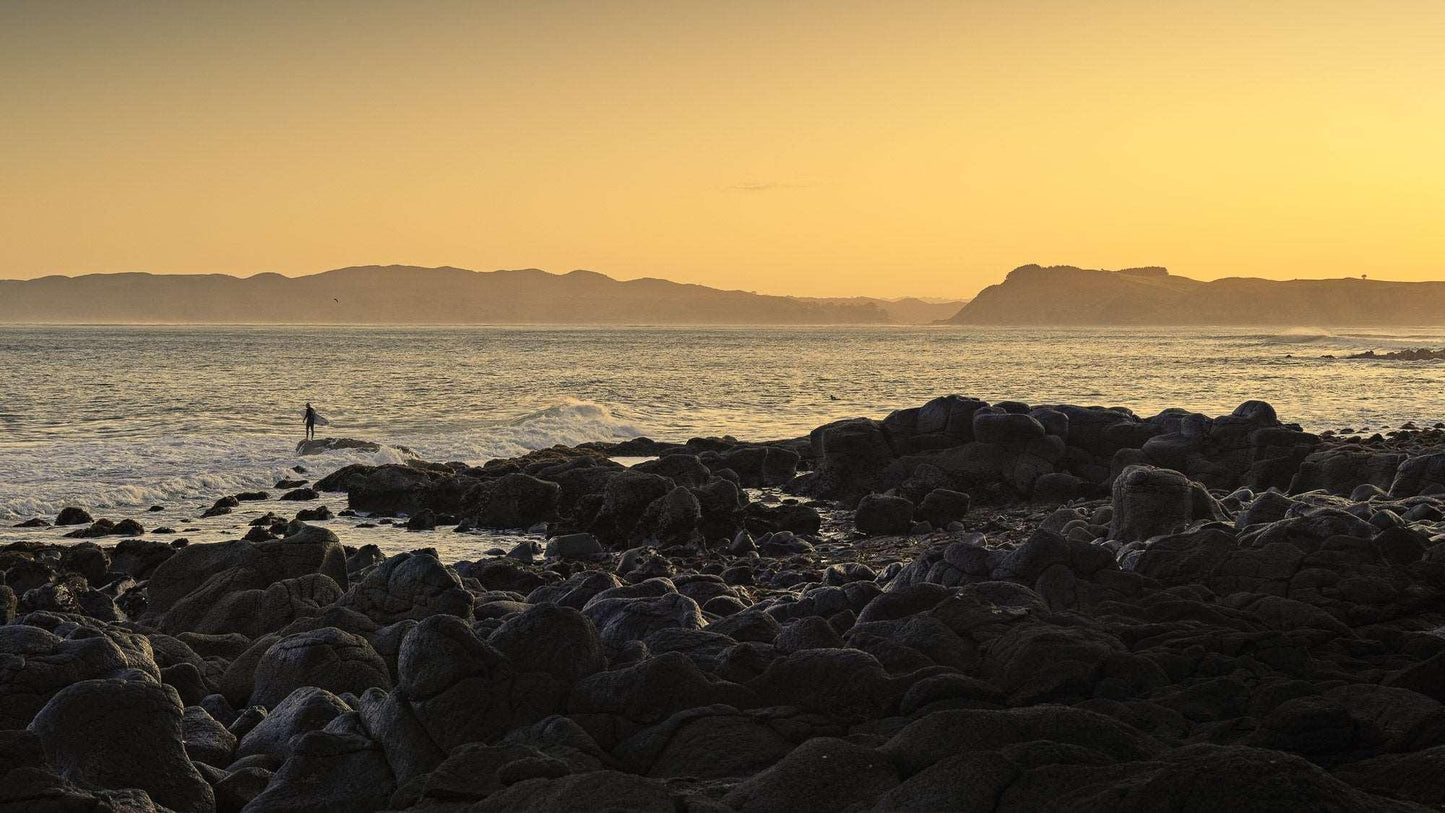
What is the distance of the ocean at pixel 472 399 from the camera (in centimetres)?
2945

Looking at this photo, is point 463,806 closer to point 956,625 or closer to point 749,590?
point 956,625

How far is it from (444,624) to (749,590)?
765 centimetres

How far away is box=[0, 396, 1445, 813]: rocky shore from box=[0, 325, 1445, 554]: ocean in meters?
12.2

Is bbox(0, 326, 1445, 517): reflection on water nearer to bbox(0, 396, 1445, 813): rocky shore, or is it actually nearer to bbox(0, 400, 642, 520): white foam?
bbox(0, 400, 642, 520): white foam

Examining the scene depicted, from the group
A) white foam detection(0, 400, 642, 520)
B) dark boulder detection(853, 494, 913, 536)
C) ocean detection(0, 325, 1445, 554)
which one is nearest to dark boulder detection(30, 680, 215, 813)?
dark boulder detection(853, 494, 913, 536)

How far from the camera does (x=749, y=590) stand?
1519 centimetres

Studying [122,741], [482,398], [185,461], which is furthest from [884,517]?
[482,398]

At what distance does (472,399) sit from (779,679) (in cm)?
5015

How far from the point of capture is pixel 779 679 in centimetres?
804

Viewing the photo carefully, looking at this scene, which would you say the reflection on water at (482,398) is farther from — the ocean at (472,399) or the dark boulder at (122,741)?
the dark boulder at (122,741)

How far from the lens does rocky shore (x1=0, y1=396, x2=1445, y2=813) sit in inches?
234

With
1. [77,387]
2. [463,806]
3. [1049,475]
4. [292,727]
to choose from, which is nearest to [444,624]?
[292,727]

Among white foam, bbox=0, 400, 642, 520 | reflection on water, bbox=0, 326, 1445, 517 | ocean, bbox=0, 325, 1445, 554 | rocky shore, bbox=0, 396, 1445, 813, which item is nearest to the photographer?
rocky shore, bbox=0, 396, 1445, 813

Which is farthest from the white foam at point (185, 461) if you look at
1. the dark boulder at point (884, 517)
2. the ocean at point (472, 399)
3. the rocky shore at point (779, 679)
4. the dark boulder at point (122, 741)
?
the dark boulder at point (122, 741)
